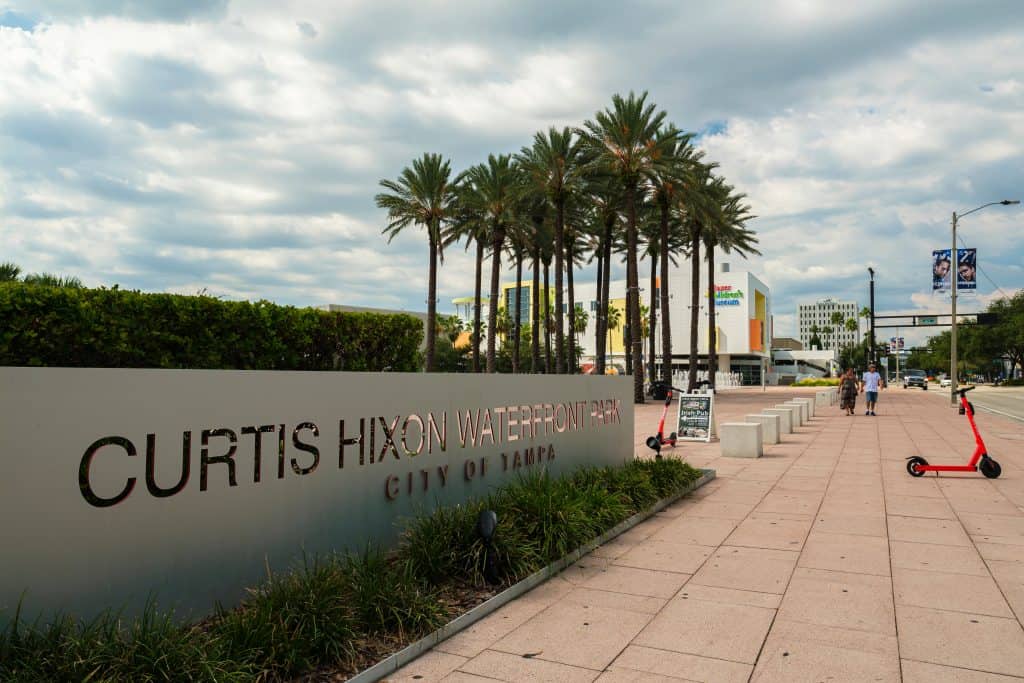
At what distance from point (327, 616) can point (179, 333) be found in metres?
5.88

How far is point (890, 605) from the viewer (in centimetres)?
541

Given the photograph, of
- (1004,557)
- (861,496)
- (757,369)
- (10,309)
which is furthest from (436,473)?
(757,369)

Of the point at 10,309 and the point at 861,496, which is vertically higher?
the point at 10,309

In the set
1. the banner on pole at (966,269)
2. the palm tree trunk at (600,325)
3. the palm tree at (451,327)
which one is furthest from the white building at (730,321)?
the banner on pole at (966,269)

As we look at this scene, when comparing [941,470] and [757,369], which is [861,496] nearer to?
[941,470]

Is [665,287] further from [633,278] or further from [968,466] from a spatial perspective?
[968,466]

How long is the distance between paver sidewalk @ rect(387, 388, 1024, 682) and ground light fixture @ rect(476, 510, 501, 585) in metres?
0.30

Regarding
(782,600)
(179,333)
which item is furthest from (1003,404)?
(179,333)

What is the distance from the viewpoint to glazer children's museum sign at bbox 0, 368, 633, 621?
4031 millimetres

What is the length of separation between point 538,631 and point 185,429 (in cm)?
265

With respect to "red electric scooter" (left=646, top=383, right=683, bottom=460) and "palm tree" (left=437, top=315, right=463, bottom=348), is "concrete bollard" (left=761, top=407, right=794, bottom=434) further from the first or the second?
"palm tree" (left=437, top=315, right=463, bottom=348)

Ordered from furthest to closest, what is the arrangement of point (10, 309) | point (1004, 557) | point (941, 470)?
point (941, 470) < point (10, 309) < point (1004, 557)

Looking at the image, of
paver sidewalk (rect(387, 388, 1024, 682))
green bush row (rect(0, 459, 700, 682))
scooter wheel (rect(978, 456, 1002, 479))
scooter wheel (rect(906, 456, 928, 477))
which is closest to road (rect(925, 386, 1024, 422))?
scooter wheel (rect(978, 456, 1002, 479))

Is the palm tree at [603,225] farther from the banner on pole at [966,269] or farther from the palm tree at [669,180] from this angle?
the banner on pole at [966,269]
